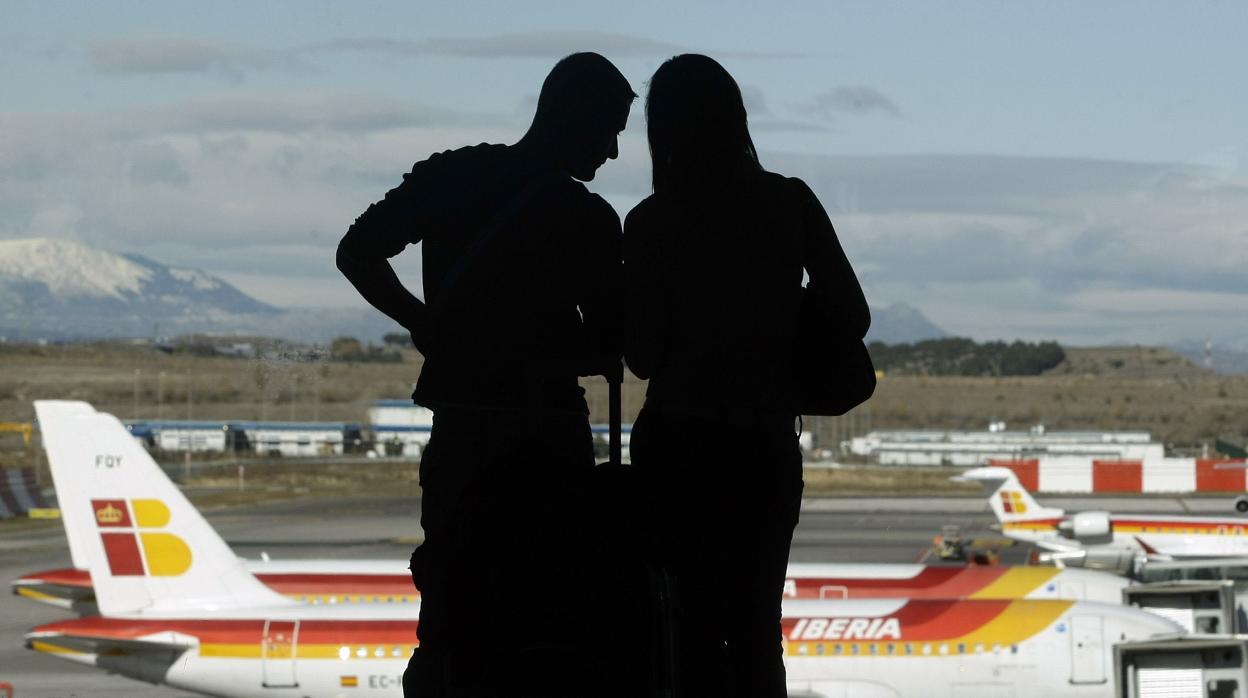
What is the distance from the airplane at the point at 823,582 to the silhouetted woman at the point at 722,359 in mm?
25819

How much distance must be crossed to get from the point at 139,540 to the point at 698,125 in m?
26.0

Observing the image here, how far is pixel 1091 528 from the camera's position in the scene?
2083 inches

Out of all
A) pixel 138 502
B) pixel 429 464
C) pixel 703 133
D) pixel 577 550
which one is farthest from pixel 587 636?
pixel 138 502

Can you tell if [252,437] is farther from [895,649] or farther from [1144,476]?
[895,649]

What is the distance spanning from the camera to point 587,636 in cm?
429

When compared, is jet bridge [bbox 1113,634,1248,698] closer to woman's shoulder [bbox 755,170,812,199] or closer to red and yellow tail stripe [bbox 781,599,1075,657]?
red and yellow tail stripe [bbox 781,599,1075,657]

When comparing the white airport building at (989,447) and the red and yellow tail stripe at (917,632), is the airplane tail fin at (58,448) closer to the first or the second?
the red and yellow tail stripe at (917,632)

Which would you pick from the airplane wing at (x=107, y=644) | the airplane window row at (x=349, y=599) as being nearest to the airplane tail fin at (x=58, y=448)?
the airplane wing at (x=107, y=644)

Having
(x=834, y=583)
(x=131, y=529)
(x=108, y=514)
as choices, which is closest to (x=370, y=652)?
(x=131, y=529)

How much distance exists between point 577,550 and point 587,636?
24 centimetres

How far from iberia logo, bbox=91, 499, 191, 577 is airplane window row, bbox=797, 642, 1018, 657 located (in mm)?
11696

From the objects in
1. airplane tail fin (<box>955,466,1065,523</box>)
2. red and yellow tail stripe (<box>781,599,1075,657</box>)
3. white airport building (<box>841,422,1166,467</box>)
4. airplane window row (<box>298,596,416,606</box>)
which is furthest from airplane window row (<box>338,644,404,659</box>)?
white airport building (<box>841,422,1166,467</box>)

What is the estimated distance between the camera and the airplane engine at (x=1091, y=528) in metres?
52.6

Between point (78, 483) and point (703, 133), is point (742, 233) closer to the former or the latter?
point (703, 133)
